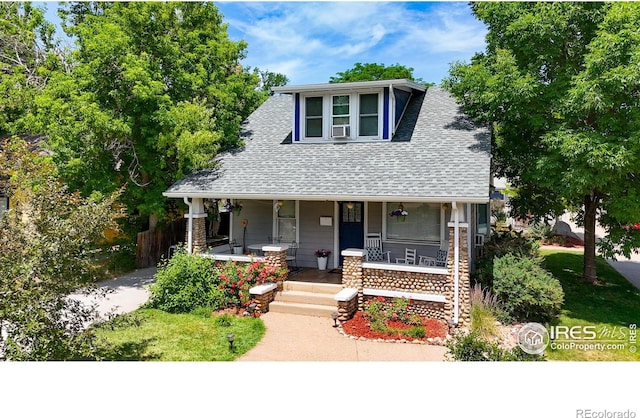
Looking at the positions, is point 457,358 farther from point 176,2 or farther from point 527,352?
point 176,2

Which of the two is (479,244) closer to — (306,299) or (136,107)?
(306,299)

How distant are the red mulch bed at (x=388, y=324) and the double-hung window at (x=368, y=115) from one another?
6196mm

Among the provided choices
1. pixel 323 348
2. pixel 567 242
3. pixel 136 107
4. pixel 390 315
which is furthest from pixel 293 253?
pixel 567 242

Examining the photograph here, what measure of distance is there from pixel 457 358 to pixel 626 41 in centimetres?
830

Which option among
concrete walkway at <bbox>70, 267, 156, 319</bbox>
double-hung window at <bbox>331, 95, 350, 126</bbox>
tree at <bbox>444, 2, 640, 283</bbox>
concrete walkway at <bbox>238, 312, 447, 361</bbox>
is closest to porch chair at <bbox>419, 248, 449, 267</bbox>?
concrete walkway at <bbox>238, 312, 447, 361</bbox>

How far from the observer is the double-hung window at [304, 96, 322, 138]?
14539mm

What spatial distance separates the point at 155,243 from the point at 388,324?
10203 mm

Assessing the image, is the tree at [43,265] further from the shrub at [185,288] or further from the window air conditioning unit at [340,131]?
the window air conditioning unit at [340,131]

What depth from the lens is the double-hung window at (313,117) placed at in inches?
572

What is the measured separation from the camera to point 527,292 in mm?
10211

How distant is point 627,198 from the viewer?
10.9 metres

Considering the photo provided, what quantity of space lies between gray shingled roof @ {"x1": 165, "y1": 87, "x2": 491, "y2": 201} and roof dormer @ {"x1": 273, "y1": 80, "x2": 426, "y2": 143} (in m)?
0.37

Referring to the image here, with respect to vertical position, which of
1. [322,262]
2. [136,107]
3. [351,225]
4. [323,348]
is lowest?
[323,348]

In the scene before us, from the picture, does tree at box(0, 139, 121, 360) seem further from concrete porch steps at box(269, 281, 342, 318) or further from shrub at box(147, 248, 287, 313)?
concrete porch steps at box(269, 281, 342, 318)
